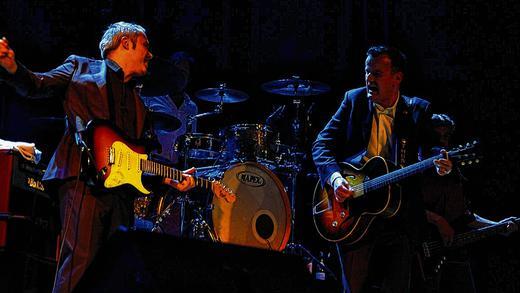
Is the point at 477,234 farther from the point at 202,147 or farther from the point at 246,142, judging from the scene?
the point at 202,147

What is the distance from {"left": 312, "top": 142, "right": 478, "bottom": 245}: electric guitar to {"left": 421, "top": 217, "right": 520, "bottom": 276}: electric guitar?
1348 mm

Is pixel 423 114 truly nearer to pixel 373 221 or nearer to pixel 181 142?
pixel 373 221

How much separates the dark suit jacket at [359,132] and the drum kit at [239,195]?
183cm

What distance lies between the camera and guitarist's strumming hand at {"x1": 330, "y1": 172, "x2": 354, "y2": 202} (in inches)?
167

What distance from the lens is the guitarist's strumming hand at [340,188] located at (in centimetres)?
425

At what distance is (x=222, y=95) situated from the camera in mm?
7379

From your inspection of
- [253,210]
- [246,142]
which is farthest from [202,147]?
[253,210]

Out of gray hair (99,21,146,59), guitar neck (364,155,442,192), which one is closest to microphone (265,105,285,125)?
guitar neck (364,155,442,192)

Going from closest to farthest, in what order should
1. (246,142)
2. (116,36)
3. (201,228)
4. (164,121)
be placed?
1. (116,36)
2. (164,121)
3. (201,228)
4. (246,142)

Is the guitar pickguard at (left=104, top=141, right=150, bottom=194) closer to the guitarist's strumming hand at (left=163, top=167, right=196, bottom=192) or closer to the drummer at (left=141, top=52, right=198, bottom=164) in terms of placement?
the guitarist's strumming hand at (left=163, top=167, right=196, bottom=192)

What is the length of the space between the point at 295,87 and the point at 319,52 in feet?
2.80

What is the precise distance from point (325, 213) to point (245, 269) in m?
2.18

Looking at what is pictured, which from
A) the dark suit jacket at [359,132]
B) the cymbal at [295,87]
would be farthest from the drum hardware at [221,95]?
the dark suit jacket at [359,132]

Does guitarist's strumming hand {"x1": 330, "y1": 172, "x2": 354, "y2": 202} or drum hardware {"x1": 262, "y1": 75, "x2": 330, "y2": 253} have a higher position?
drum hardware {"x1": 262, "y1": 75, "x2": 330, "y2": 253}
